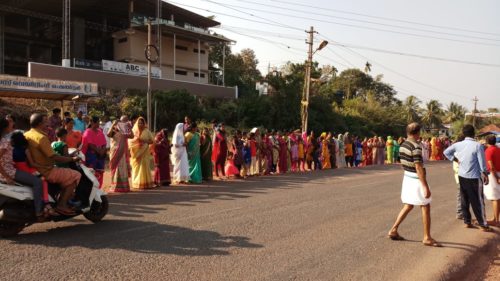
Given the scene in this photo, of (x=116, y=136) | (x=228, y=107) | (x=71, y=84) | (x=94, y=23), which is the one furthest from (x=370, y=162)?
(x=94, y=23)

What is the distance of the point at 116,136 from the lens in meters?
11.3

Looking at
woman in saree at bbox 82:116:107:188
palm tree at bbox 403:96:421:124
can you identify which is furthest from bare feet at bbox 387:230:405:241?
palm tree at bbox 403:96:421:124

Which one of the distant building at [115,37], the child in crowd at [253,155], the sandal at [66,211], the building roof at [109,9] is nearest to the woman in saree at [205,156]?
the child in crowd at [253,155]

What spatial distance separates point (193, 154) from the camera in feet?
44.5

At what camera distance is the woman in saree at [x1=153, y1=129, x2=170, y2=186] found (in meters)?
12.3

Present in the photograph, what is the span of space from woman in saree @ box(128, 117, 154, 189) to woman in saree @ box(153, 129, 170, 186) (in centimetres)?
61

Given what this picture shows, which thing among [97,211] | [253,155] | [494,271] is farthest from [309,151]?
[494,271]

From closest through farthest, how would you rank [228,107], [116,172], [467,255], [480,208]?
[467,255], [480,208], [116,172], [228,107]

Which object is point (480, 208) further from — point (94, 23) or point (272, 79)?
point (94, 23)

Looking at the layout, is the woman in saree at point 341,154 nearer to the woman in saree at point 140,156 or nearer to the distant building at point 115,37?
the woman in saree at point 140,156

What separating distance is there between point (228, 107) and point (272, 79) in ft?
19.0

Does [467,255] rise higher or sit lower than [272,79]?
lower

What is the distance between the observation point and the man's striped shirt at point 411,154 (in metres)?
6.52

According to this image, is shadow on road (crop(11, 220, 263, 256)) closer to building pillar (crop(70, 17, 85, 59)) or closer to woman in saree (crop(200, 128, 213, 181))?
woman in saree (crop(200, 128, 213, 181))
